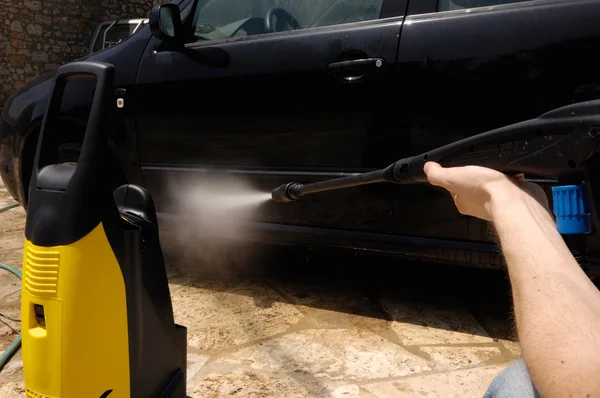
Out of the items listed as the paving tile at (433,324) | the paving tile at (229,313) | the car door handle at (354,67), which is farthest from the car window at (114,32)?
the paving tile at (433,324)

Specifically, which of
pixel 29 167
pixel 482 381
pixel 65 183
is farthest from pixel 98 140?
pixel 29 167

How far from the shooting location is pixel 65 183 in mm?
1239

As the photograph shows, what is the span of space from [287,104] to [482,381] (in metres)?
1.48

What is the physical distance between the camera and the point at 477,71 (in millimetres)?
2027

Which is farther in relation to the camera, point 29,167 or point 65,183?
point 29,167

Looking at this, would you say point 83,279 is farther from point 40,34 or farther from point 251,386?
point 40,34

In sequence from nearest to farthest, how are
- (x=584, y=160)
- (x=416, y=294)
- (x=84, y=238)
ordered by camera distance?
(x=584, y=160) < (x=84, y=238) < (x=416, y=294)

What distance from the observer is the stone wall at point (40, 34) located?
41.6 feet

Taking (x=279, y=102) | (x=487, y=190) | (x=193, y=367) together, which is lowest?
(x=193, y=367)

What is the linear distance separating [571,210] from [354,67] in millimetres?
1537

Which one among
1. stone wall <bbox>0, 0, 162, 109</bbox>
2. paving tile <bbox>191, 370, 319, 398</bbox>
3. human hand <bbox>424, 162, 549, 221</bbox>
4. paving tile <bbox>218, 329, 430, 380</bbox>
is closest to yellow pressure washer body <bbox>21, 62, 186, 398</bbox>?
paving tile <bbox>191, 370, 319, 398</bbox>

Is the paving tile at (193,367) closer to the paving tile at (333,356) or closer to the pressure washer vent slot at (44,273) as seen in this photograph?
the paving tile at (333,356)

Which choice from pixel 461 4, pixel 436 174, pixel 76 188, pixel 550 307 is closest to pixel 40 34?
pixel 461 4

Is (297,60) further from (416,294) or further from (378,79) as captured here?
(416,294)
